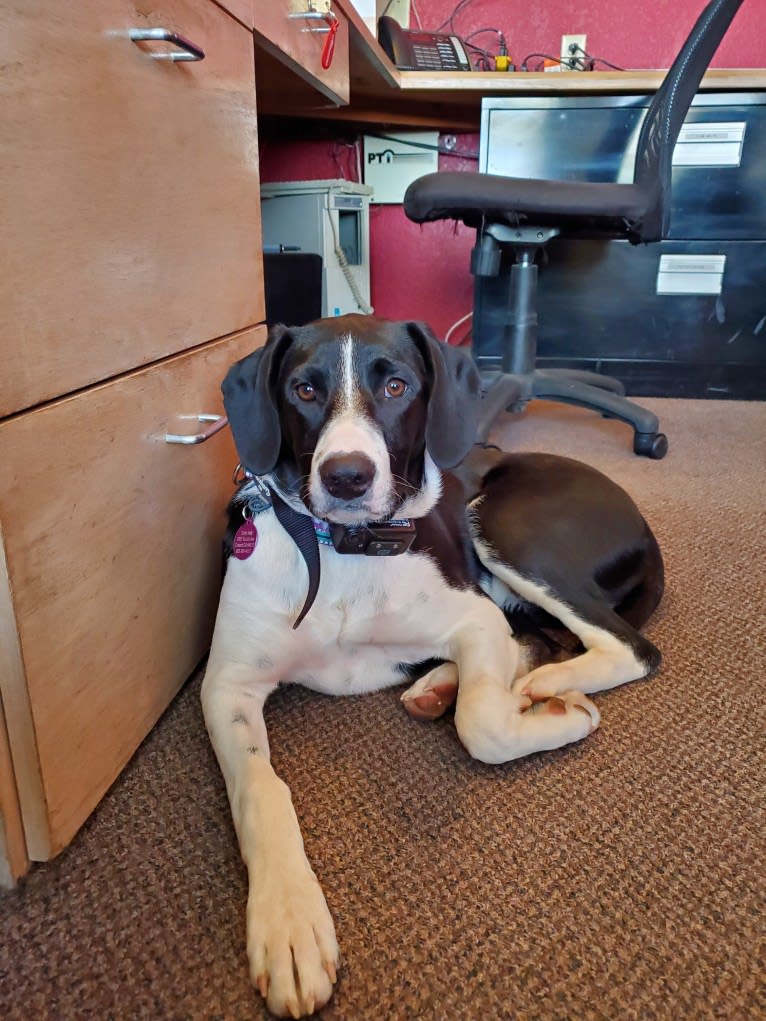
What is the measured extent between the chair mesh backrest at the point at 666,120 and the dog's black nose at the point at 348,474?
1.62 meters

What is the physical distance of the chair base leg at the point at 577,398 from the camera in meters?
2.41

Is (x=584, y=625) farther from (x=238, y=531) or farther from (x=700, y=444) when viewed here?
(x=700, y=444)

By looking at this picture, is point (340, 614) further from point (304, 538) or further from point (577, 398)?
point (577, 398)

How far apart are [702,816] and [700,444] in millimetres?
1835

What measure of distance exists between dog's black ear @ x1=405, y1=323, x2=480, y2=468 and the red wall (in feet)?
9.14

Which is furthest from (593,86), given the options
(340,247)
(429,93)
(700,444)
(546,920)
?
(546,920)

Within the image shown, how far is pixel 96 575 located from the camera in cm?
89

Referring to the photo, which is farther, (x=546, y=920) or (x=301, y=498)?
(x=301, y=498)

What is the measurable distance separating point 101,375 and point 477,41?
11.2ft

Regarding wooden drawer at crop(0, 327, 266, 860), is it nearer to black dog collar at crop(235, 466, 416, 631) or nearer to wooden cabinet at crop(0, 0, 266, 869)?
wooden cabinet at crop(0, 0, 266, 869)

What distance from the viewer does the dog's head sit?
3.25 feet

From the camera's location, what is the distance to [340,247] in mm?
3174

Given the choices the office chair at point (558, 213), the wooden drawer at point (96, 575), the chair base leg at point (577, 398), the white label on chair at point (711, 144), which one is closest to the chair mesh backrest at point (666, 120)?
the office chair at point (558, 213)

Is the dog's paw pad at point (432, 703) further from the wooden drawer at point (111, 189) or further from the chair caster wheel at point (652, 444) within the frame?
the chair caster wheel at point (652, 444)
